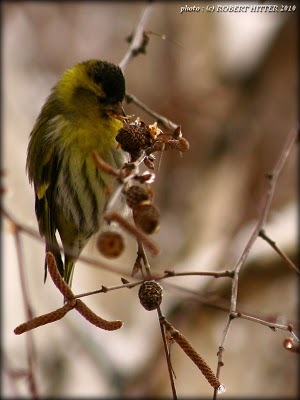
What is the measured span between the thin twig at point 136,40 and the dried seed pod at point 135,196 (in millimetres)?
720

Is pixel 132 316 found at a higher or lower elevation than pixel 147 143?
lower

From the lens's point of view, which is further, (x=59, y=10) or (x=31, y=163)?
(x=59, y=10)

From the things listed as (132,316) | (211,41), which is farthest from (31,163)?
(211,41)

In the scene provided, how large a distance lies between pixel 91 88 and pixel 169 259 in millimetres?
3324

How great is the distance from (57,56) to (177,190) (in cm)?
145

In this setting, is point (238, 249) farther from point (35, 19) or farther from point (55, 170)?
point (35, 19)

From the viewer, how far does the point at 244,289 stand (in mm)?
4199

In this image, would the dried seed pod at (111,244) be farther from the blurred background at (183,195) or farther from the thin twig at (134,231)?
the blurred background at (183,195)

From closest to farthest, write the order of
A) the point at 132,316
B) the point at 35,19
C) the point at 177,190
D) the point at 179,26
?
the point at 132,316 → the point at 35,19 → the point at 177,190 → the point at 179,26

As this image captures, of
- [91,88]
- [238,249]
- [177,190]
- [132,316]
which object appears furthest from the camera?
[177,190]

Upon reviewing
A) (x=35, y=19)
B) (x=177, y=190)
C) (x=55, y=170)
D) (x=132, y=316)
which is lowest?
(x=132, y=316)

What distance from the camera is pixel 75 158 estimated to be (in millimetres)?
2143

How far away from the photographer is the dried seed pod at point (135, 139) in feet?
4.57

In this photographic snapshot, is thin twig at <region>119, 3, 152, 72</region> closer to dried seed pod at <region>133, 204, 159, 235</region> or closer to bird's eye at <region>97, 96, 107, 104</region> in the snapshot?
bird's eye at <region>97, 96, 107, 104</region>
